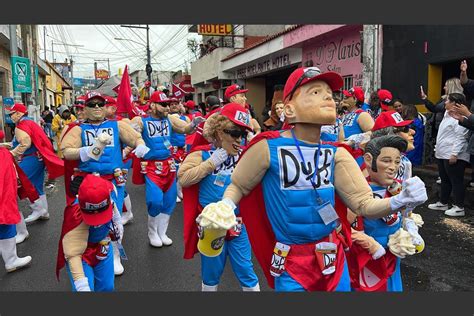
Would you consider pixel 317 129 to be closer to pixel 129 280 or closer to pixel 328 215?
pixel 328 215

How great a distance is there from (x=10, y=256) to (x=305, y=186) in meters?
3.99

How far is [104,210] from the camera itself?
10.3ft

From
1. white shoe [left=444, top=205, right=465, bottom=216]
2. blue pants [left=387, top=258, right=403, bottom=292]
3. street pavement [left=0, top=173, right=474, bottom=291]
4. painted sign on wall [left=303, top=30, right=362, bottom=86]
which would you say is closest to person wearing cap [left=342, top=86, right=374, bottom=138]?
street pavement [left=0, top=173, right=474, bottom=291]

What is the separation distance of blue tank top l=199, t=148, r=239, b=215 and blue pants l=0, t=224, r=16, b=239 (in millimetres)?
2556

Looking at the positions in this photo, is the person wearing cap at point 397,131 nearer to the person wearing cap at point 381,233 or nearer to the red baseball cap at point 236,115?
the person wearing cap at point 381,233

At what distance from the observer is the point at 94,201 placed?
9.91ft

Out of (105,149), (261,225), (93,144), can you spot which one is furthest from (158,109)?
(261,225)

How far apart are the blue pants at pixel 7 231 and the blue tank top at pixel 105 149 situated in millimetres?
998

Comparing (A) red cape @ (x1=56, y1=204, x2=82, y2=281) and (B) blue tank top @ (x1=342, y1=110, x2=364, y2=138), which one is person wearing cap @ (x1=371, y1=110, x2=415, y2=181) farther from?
(B) blue tank top @ (x1=342, y1=110, x2=364, y2=138)

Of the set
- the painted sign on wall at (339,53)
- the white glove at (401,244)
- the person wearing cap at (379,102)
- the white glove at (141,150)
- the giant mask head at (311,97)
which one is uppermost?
the painted sign on wall at (339,53)

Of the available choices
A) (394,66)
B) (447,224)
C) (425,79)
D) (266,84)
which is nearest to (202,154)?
(447,224)

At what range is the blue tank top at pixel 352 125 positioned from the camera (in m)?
6.35

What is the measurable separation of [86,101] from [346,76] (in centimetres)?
972

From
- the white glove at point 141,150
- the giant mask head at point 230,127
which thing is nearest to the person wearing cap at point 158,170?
the white glove at point 141,150
